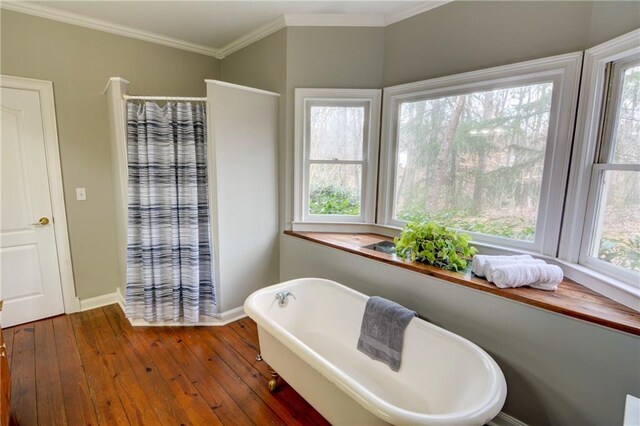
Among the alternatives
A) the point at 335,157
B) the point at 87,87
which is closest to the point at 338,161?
the point at 335,157

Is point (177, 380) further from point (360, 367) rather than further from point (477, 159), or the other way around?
point (477, 159)

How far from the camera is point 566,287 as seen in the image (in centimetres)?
159

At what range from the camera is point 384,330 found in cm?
182

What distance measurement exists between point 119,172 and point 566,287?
324cm

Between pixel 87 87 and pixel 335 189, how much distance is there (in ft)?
7.64

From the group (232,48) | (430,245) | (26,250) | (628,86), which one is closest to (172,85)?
(232,48)

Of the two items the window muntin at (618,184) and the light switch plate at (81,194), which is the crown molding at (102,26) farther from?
the window muntin at (618,184)

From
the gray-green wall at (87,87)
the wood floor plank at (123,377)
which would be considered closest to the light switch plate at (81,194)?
the gray-green wall at (87,87)

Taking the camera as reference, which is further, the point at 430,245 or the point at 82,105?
the point at 82,105

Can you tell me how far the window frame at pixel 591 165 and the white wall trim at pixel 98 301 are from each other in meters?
3.69

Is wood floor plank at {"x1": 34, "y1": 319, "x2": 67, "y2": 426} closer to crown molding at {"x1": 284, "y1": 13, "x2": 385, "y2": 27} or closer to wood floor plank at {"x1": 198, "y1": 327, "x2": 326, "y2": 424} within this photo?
wood floor plank at {"x1": 198, "y1": 327, "x2": 326, "y2": 424}

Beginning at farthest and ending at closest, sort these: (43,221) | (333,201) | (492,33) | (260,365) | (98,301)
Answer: (98,301) < (333,201) < (43,221) < (260,365) < (492,33)

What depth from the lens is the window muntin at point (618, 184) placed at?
1439mm

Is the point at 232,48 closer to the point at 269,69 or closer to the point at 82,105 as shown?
the point at 269,69
